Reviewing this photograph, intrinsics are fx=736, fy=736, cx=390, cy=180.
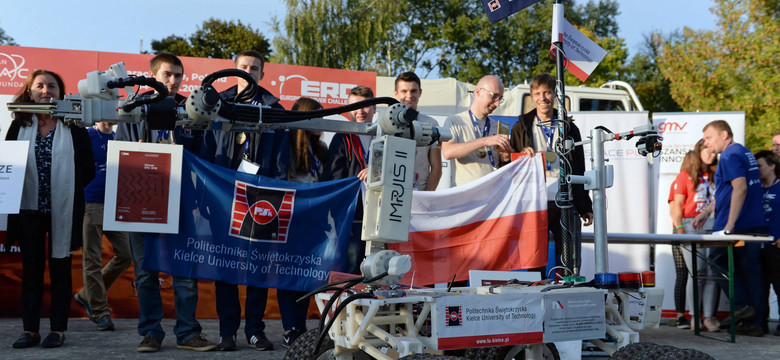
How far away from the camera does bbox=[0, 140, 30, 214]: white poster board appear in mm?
5246

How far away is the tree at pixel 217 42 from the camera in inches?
1426

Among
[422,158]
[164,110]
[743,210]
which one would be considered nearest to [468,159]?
[422,158]

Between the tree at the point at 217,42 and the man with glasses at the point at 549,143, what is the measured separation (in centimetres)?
3143

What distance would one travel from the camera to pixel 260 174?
5820 mm

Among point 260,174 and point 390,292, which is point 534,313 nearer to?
point 390,292

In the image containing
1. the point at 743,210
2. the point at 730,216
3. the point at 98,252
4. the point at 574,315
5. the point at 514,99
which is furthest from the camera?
the point at 514,99

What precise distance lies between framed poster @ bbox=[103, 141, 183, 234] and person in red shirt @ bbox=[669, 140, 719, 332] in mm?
5616

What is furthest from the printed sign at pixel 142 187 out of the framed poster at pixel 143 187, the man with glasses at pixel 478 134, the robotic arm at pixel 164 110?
the robotic arm at pixel 164 110

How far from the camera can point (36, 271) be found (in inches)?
219

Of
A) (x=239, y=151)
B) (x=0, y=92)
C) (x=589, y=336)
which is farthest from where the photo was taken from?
(x=0, y=92)

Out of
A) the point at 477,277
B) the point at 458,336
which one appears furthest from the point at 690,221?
the point at 458,336

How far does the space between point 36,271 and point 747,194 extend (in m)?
6.78

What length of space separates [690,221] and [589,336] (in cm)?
584

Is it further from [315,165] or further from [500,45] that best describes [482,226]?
[500,45]
